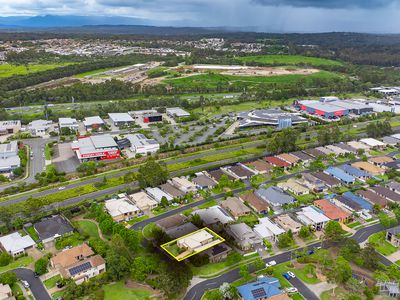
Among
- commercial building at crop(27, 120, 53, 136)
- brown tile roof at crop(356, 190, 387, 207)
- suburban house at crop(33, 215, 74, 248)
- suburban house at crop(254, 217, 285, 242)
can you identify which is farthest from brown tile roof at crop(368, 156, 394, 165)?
commercial building at crop(27, 120, 53, 136)

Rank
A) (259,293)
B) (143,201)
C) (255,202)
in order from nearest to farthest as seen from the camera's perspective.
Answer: (259,293), (255,202), (143,201)

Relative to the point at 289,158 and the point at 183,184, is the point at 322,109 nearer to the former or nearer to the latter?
the point at 289,158

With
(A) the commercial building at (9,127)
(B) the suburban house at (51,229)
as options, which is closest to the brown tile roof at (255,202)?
(B) the suburban house at (51,229)

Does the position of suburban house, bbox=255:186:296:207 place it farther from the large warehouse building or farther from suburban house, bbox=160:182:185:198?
the large warehouse building

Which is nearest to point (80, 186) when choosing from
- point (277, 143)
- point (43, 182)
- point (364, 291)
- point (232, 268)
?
point (43, 182)

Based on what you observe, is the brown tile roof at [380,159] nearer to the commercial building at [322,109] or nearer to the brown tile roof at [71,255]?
the commercial building at [322,109]

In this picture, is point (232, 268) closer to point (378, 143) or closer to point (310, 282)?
point (310, 282)

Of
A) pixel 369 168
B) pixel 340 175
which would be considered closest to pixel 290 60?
pixel 369 168

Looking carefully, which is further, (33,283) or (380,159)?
(380,159)
